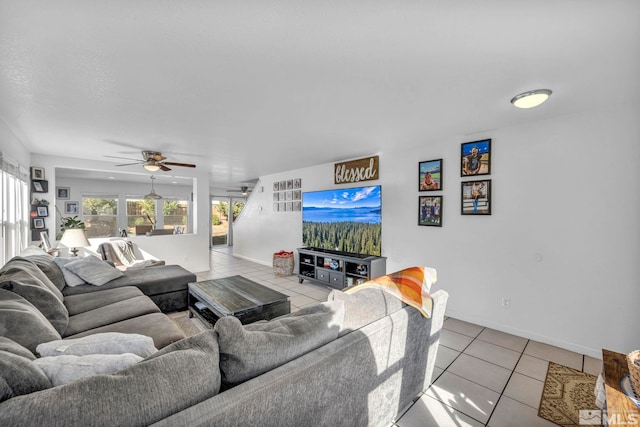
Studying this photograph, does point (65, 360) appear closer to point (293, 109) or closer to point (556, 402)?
point (293, 109)

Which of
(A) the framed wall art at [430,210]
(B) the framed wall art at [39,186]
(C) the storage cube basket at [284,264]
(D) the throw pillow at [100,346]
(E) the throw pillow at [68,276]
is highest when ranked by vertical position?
(B) the framed wall art at [39,186]

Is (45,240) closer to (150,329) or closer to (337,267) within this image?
(150,329)

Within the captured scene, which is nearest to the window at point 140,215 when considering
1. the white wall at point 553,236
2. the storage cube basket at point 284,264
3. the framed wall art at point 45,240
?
the framed wall art at point 45,240

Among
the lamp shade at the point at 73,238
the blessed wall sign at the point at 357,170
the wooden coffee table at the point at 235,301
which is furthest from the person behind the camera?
the blessed wall sign at the point at 357,170

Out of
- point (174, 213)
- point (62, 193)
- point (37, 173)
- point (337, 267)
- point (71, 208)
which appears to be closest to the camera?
point (37, 173)

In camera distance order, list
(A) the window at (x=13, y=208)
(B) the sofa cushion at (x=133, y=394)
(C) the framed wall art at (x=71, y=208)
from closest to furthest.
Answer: (B) the sofa cushion at (x=133, y=394) → (A) the window at (x=13, y=208) → (C) the framed wall art at (x=71, y=208)

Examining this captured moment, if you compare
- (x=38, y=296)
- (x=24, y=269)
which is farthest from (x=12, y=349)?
(x=24, y=269)

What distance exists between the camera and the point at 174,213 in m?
9.05

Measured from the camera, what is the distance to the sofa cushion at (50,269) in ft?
8.48

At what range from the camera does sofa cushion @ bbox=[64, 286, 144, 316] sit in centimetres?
240

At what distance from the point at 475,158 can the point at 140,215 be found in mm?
9149

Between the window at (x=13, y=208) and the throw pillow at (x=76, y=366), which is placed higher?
the window at (x=13, y=208)

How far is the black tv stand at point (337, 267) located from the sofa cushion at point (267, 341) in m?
2.75

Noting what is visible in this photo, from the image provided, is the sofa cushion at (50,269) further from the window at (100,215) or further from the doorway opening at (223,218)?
the doorway opening at (223,218)
